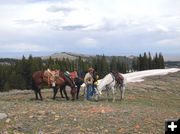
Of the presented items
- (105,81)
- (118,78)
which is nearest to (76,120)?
(105,81)

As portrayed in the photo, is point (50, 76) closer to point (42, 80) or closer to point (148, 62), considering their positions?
point (42, 80)

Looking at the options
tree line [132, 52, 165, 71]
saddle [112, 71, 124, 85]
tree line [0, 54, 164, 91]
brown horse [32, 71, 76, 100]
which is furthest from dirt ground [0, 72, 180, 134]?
tree line [132, 52, 165, 71]

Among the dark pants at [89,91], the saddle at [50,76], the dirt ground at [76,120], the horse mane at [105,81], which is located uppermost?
the saddle at [50,76]

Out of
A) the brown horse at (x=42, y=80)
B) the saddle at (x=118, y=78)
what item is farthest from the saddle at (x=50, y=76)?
the saddle at (x=118, y=78)

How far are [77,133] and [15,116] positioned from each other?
9.57ft

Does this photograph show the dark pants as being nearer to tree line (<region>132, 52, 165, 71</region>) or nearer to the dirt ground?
the dirt ground

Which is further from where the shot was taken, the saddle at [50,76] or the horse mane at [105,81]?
the horse mane at [105,81]

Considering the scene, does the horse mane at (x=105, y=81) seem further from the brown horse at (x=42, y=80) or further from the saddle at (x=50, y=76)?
the saddle at (x=50, y=76)

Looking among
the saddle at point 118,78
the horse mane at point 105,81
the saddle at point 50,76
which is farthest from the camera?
the saddle at point 118,78

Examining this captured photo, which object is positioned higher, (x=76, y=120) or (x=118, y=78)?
(x=118, y=78)

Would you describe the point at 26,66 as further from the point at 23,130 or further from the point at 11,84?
the point at 23,130

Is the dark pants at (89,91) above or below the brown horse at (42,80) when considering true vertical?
below

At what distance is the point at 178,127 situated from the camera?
6184 mm

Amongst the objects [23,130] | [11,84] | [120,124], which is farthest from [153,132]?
[11,84]
